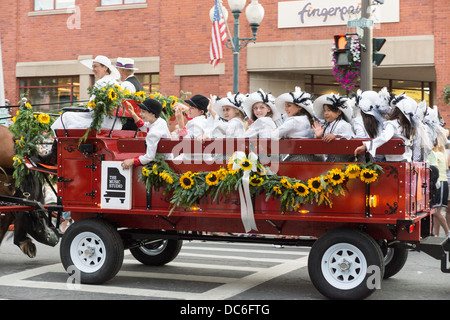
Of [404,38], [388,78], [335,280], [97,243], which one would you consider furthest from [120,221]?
[388,78]

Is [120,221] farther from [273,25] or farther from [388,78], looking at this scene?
[388,78]

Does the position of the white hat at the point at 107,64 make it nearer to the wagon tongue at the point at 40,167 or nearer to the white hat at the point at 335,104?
the wagon tongue at the point at 40,167

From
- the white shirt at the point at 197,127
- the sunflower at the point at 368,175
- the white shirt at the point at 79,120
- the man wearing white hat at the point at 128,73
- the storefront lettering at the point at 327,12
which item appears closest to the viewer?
the sunflower at the point at 368,175

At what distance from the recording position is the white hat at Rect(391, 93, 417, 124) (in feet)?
23.1

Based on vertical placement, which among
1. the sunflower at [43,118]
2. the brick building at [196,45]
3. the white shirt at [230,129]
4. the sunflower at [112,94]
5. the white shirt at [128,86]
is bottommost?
the white shirt at [230,129]

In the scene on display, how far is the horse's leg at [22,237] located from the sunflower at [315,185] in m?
4.29

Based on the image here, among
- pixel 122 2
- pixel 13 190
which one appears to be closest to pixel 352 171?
pixel 13 190

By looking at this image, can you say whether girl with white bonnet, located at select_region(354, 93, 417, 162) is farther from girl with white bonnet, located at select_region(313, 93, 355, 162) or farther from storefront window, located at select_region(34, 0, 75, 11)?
storefront window, located at select_region(34, 0, 75, 11)

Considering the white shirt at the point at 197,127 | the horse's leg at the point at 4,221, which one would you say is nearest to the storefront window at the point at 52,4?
the horse's leg at the point at 4,221

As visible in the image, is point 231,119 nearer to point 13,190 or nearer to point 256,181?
point 256,181

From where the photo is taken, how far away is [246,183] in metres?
6.79

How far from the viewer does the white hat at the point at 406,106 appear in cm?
703

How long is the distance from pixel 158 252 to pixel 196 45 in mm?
13849

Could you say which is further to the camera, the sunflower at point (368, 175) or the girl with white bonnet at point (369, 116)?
the girl with white bonnet at point (369, 116)
